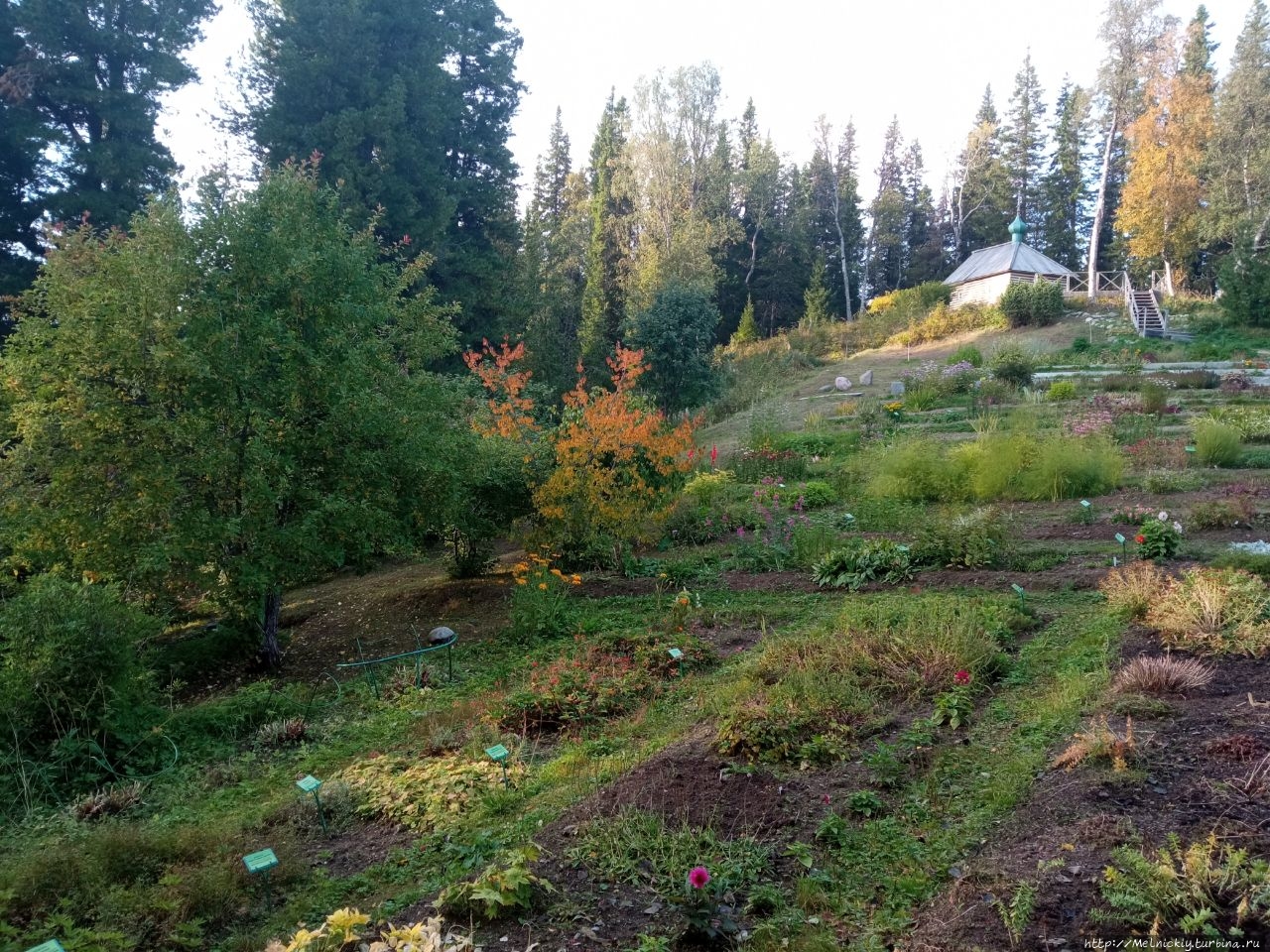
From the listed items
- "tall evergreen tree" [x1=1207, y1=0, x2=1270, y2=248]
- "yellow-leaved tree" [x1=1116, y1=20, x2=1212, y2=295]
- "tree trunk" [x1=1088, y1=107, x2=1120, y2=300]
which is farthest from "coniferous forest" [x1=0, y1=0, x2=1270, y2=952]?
"tree trunk" [x1=1088, y1=107, x2=1120, y2=300]

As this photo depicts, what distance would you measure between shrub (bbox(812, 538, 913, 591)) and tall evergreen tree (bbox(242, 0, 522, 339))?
44.4 ft

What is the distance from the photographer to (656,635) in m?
6.34

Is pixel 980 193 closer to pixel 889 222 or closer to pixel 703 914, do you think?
pixel 889 222

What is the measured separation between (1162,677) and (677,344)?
16055 millimetres

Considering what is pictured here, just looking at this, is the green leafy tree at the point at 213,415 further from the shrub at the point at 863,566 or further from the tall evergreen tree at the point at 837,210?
the tall evergreen tree at the point at 837,210

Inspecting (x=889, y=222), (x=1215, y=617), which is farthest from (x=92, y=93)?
(x=889, y=222)

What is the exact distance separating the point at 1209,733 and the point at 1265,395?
14799 millimetres

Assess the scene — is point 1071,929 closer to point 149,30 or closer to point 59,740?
point 59,740

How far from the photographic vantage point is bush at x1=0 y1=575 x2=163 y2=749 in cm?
469

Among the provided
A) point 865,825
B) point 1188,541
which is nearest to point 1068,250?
point 1188,541

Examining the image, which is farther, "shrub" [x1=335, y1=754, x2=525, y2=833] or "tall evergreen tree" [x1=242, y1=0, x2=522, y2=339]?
"tall evergreen tree" [x1=242, y1=0, x2=522, y2=339]

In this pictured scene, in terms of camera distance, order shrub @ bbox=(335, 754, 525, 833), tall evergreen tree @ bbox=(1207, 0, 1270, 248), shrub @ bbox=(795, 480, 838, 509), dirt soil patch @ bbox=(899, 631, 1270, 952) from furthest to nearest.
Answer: tall evergreen tree @ bbox=(1207, 0, 1270, 248) → shrub @ bbox=(795, 480, 838, 509) → shrub @ bbox=(335, 754, 525, 833) → dirt soil patch @ bbox=(899, 631, 1270, 952)

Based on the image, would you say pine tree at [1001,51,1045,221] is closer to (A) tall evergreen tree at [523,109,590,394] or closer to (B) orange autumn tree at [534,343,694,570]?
(A) tall evergreen tree at [523,109,590,394]

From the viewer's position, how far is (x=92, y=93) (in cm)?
1538
